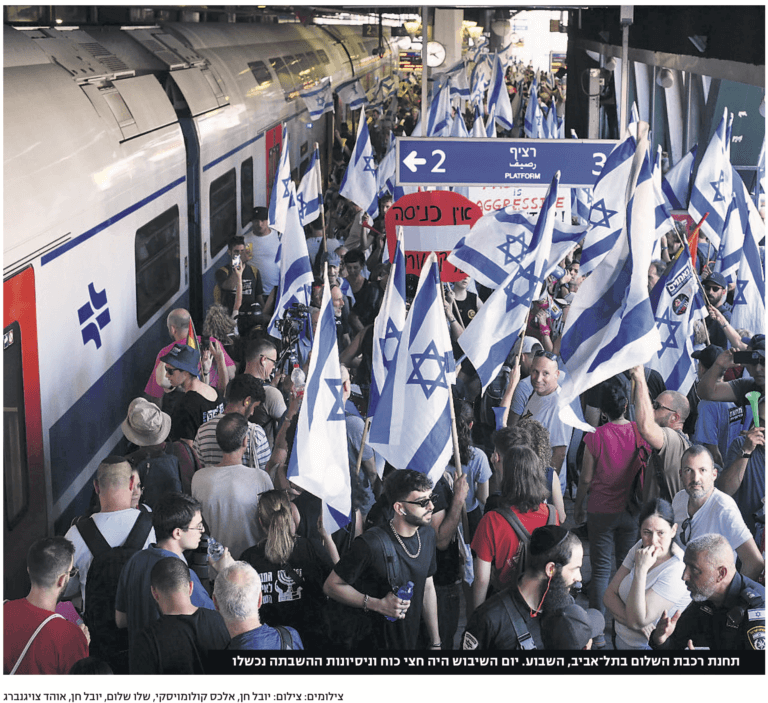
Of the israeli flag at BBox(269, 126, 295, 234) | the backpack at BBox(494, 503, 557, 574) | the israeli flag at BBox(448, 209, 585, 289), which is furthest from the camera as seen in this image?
the israeli flag at BBox(269, 126, 295, 234)

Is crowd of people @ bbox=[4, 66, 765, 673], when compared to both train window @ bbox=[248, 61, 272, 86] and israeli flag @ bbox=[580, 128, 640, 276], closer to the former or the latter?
israeli flag @ bbox=[580, 128, 640, 276]

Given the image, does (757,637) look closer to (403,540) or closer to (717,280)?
(403,540)

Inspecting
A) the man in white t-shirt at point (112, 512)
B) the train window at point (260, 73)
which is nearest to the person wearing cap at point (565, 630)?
the man in white t-shirt at point (112, 512)

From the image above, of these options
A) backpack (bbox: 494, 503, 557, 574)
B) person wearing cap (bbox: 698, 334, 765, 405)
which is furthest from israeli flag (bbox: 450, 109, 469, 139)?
backpack (bbox: 494, 503, 557, 574)

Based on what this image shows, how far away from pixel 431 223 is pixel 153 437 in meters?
3.71

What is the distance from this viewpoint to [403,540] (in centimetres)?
456

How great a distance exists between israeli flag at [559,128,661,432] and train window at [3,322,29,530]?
286 centimetres

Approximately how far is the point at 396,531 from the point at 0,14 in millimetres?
3068

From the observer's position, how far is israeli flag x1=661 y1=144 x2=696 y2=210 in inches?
444

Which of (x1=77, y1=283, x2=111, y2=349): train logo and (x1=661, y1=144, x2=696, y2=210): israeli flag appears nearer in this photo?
(x1=77, y1=283, x2=111, y2=349): train logo

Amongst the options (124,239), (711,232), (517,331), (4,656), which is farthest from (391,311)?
(711,232)

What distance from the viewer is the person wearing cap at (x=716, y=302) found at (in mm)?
8203

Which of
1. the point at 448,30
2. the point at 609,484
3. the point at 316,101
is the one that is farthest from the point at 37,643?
the point at 448,30
